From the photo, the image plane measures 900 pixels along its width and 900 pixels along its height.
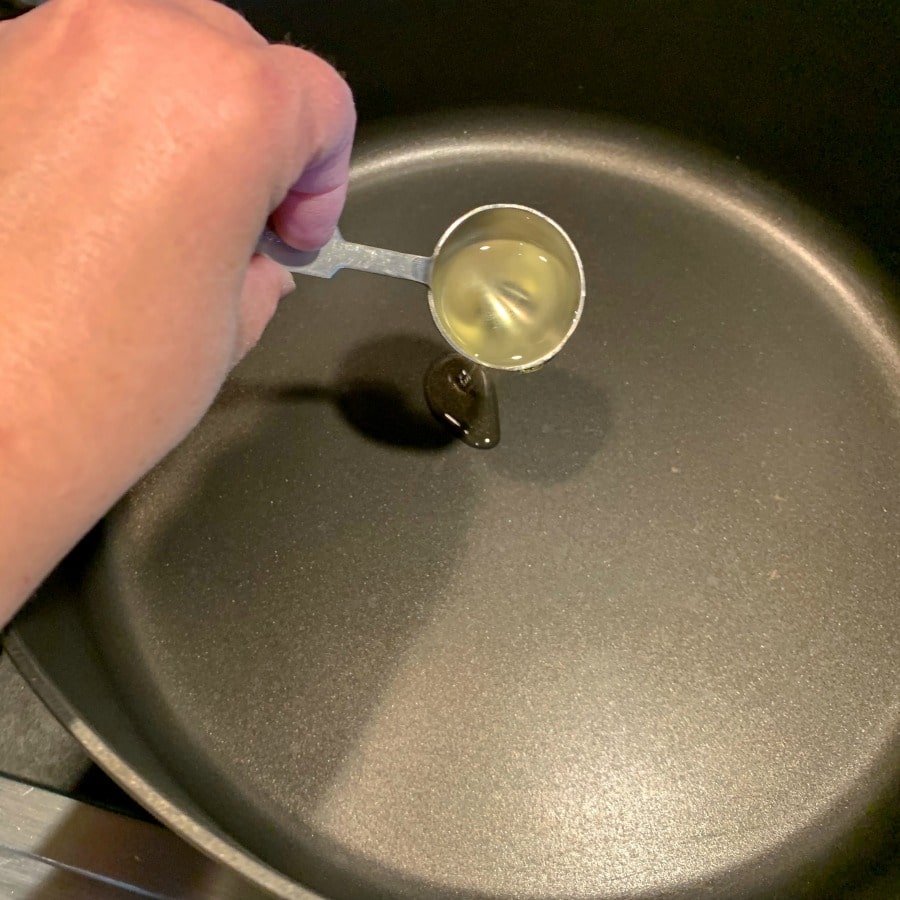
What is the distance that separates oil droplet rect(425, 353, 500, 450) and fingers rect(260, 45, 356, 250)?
0.75ft

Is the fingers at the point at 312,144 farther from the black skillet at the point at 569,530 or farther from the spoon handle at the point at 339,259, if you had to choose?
the black skillet at the point at 569,530

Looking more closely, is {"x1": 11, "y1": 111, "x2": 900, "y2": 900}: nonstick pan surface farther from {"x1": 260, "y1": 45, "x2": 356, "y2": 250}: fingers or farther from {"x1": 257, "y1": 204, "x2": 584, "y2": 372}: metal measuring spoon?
{"x1": 260, "y1": 45, "x2": 356, "y2": 250}: fingers

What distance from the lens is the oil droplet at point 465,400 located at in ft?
2.23

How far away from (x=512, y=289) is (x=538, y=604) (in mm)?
258

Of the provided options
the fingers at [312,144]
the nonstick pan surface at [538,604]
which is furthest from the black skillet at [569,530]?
the fingers at [312,144]

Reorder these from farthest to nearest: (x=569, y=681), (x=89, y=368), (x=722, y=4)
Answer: (x=722, y=4) < (x=569, y=681) < (x=89, y=368)

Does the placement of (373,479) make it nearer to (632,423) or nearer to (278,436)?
(278,436)

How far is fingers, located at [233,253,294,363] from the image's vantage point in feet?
1.44

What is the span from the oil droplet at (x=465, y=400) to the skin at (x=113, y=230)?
310 mm

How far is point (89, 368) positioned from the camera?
1.14 feet

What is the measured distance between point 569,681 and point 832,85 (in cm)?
59

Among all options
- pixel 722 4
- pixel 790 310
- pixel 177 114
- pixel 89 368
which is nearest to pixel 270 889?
pixel 89 368

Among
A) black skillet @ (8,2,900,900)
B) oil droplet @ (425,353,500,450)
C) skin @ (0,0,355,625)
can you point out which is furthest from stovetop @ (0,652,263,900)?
oil droplet @ (425,353,500,450)

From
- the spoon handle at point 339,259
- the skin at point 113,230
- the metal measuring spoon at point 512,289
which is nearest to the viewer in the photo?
the skin at point 113,230
